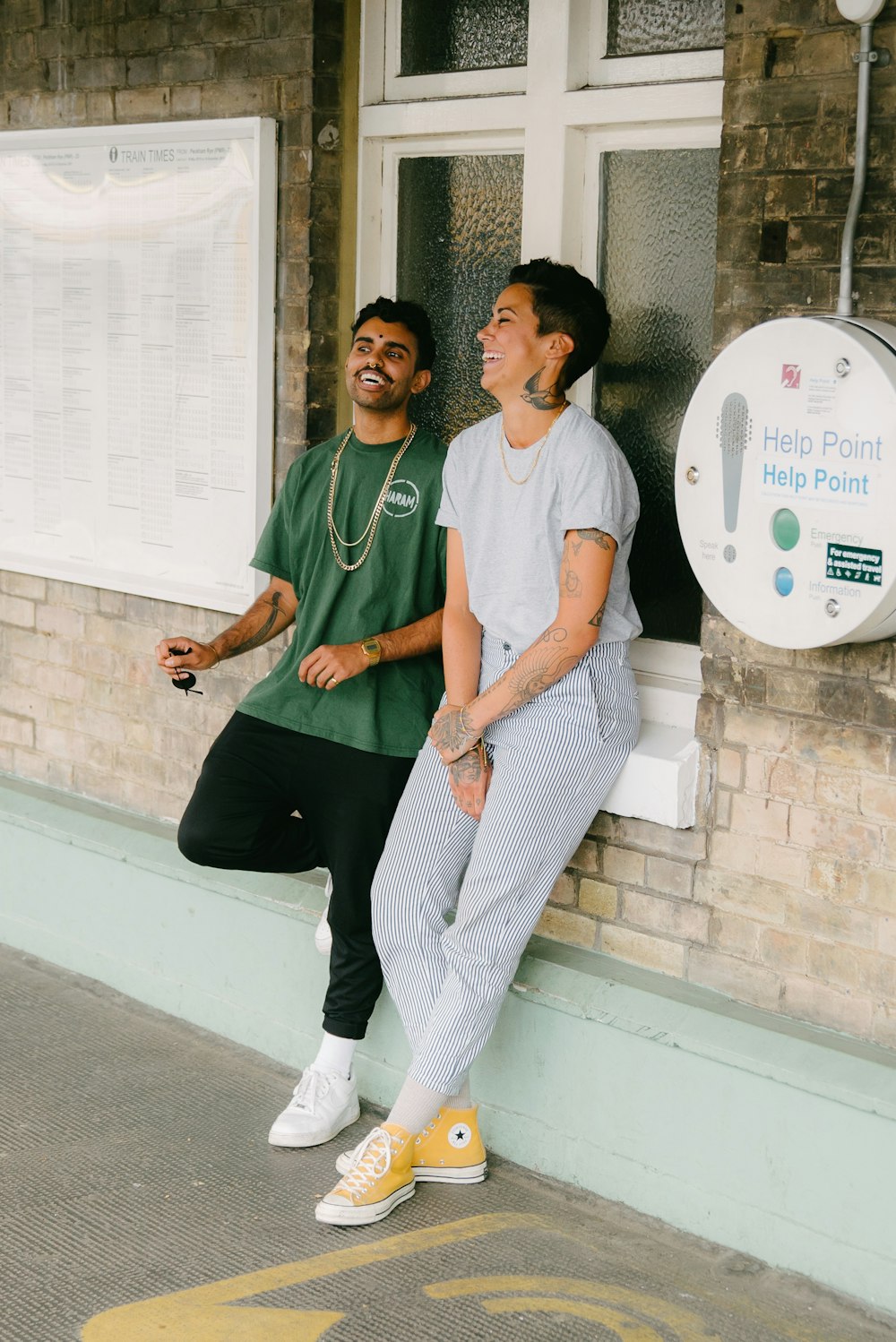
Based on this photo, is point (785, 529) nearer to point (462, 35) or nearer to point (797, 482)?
point (797, 482)

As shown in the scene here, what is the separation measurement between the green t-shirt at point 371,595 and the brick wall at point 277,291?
1.83 ft

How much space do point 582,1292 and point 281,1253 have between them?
673 mm

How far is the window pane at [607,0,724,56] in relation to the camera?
387cm

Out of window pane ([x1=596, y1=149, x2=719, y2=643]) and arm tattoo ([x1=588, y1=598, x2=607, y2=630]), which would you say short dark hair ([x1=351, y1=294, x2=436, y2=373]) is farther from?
arm tattoo ([x1=588, y1=598, x2=607, y2=630])

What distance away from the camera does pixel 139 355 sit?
196 inches

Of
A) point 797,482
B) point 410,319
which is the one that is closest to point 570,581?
point 797,482

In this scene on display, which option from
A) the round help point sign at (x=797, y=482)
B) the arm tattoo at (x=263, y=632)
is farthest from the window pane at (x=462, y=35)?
the arm tattoo at (x=263, y=632)

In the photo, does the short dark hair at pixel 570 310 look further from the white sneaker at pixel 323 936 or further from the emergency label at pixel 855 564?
the white sneaker at pixel 323 936

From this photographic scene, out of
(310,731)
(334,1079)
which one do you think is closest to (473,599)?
(310,731)

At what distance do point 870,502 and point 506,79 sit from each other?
1.81 metres

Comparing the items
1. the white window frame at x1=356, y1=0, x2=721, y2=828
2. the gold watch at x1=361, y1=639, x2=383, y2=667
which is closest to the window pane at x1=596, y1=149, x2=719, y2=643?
the white window frame at x1=356, y1=0, x2=721, y2=828

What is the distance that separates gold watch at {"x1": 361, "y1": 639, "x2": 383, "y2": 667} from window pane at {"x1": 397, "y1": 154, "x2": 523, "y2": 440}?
35.0 inches

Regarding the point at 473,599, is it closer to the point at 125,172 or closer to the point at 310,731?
the point at 310,731

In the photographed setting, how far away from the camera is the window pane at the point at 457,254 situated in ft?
14.3
